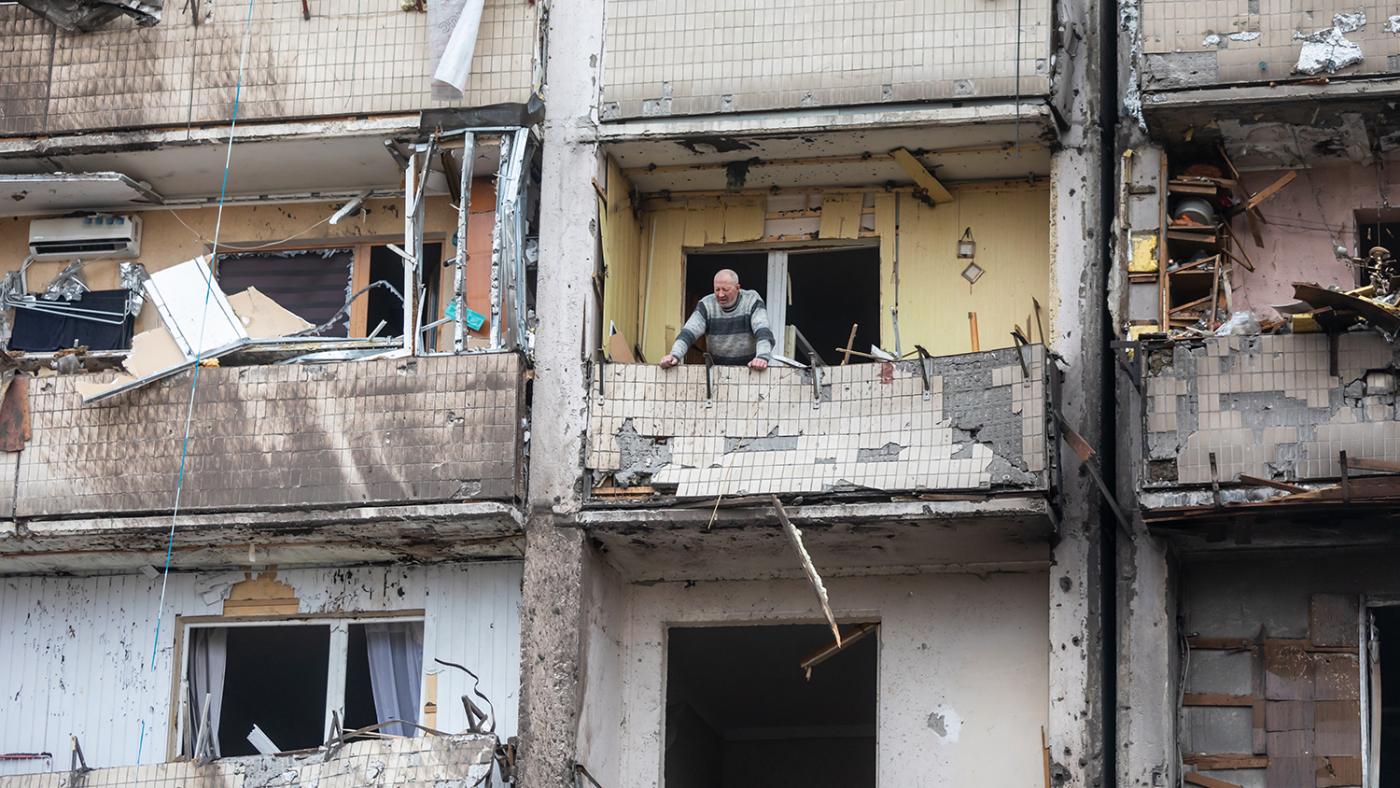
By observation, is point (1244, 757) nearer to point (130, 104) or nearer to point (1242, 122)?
point (1242, 122)

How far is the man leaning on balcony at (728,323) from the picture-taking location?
1558 cm

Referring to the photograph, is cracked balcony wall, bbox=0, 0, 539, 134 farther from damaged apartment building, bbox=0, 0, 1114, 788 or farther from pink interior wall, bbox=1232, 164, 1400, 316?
pink interior wall, bbox=1232, 164, 1400, 316

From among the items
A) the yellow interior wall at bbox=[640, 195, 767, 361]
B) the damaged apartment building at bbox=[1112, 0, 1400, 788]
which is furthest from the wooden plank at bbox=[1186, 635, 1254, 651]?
the yellow interior wall at bbox=[640, 195, 767, 361]

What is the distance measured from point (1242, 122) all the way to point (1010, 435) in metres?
2.63

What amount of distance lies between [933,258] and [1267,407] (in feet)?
10.4

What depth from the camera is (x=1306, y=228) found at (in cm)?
1534

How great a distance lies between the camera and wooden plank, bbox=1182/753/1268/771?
14.3 meters

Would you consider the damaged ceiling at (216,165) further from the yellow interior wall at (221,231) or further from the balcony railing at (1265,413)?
the balcony railing at (1265,413)

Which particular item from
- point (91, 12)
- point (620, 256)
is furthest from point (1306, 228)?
point (91, 12)

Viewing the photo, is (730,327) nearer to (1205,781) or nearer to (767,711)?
(1205,781)

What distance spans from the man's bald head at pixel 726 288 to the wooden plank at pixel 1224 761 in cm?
435

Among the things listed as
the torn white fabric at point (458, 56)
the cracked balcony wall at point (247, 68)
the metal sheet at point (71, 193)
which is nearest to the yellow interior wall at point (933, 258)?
the cracked balcony wall at point (247, 68)

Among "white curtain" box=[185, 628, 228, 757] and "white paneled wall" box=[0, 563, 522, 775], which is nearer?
"white paneled wall" box=[0, 563, 522, 775]

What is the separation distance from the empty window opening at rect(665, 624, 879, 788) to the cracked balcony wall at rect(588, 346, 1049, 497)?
3278mm
